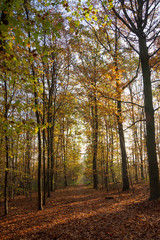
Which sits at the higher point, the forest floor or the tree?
the tree

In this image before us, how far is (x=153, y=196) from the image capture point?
23.2 feet

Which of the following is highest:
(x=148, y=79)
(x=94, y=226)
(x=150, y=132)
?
(x=148, y=79)

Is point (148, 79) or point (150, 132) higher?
point (148, 79)

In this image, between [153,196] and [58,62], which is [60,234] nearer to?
[153,196]

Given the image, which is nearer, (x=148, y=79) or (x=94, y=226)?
(x=94, y=226)

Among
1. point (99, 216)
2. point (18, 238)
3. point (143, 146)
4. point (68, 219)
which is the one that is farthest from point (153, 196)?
point (143, 146)

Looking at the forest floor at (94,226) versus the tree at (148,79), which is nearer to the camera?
the forest floor at (94,226)

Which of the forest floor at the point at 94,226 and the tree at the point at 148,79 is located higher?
the tree at the point at 148,79

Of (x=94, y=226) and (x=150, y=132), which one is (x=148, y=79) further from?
(x=94, y=226)

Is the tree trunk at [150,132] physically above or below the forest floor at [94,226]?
above

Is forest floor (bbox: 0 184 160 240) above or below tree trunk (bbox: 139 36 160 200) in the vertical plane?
below

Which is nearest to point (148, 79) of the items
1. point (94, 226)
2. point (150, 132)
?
point (150, 132)

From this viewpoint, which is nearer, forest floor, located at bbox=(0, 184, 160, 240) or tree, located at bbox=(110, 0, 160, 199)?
forest floor, located at bbox=(0, 184, 160, 240)

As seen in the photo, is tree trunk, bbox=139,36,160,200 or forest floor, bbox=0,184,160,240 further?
tree trunk, bbox=139,36,160,200
